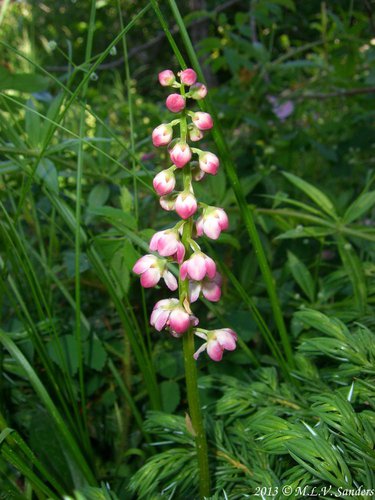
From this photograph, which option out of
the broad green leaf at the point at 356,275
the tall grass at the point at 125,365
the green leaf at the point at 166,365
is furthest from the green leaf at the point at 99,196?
the broad green leaf at the point at 356,275

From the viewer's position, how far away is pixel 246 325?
1.16 m

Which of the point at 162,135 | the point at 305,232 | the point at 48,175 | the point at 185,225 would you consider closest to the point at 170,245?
the point at 185,225

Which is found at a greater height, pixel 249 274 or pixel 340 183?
pixel 249 274

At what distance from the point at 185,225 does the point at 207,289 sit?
0.34 ft

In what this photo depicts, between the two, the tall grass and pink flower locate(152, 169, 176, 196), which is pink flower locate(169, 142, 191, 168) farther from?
the tall grass

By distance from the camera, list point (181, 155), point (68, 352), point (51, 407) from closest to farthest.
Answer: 1. point (181, 155)
2. point (51, 407)
3. point (68, 352)

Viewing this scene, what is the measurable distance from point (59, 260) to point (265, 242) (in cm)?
64

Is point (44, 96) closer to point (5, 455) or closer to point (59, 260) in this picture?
point (59, 260)

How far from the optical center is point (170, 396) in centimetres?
110

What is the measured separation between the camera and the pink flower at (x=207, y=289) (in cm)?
69

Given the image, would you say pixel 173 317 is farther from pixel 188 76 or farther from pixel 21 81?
pixel 21 81

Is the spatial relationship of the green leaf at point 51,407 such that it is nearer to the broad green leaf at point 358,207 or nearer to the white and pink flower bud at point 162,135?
the white and pink flower bud at point 162,135

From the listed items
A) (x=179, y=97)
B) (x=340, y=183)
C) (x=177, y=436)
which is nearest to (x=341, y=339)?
(x=177, y=436)

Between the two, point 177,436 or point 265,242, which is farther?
point 265,242
